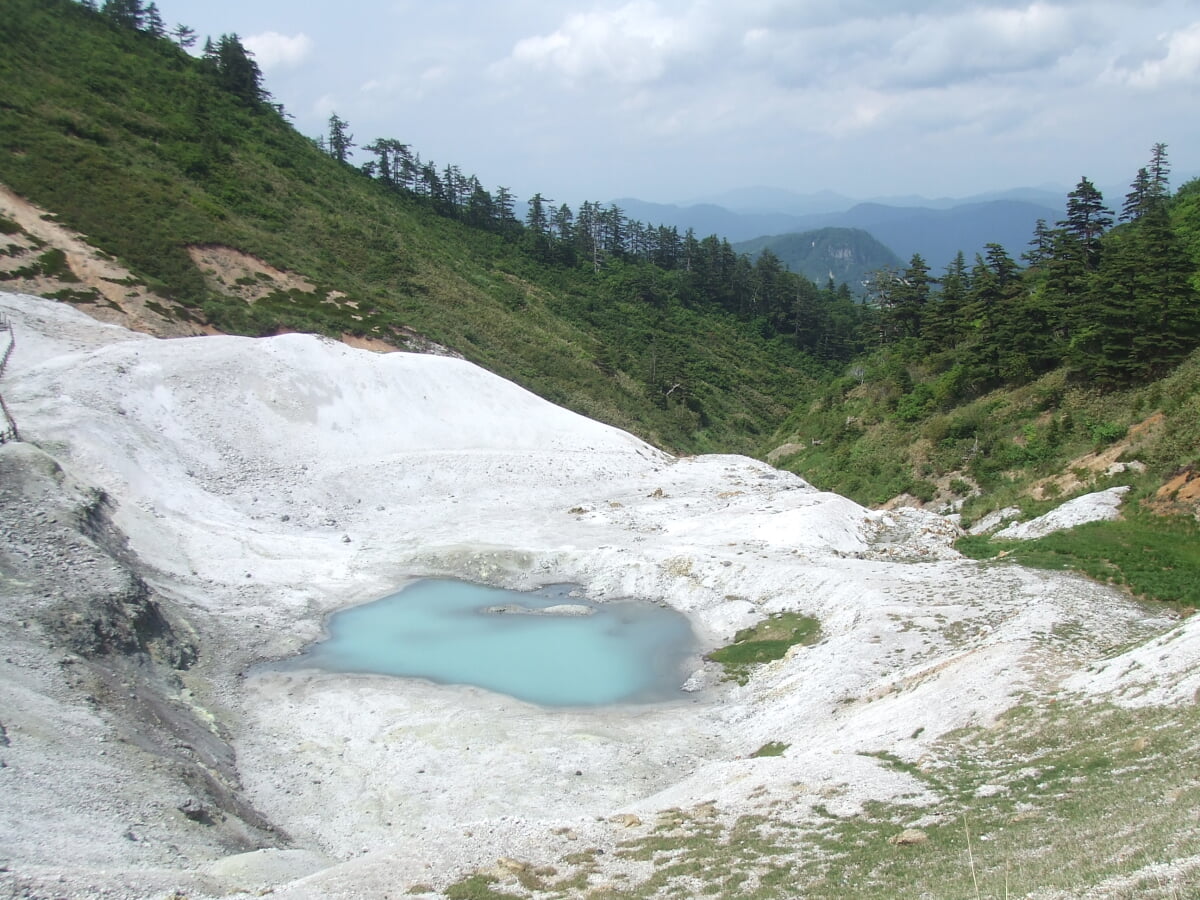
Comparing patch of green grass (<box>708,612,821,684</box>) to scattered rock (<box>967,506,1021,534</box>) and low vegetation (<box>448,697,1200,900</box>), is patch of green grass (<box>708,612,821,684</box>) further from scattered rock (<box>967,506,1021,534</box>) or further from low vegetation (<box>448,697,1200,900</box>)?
scattered rock (<box>967,506,1021,534</box>)

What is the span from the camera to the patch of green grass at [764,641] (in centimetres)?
2433

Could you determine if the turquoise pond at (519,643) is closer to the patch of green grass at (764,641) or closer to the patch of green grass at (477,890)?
the patch of green grass at (764,641)

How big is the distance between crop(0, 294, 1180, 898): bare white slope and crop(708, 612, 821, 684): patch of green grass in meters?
0.54

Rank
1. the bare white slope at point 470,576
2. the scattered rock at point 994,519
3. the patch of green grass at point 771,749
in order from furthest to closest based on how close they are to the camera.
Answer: the scattered rock at point 994,519 < the patch of green grass at point 771,749 < the bare white slope at point 470,576

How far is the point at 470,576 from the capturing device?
Result: 102 ft

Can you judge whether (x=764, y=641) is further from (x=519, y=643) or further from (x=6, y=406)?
(x=6, y=406)

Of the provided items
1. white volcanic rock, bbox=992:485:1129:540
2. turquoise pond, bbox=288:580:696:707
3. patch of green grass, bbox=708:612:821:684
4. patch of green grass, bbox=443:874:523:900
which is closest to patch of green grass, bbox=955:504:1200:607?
white volcanic rock, bbox=992:485:1129:540

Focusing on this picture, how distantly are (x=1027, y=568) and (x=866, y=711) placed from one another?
32.9 ft

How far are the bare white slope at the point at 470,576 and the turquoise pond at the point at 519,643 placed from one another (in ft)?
3.01

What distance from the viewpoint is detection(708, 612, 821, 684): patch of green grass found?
2433 centimetres

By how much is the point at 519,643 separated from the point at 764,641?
792 centimetres

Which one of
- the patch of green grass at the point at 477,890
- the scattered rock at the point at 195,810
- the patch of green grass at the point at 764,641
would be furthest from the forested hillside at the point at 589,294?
the scattered rock at the point at 195,810

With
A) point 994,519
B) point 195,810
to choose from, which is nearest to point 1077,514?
point 994,519

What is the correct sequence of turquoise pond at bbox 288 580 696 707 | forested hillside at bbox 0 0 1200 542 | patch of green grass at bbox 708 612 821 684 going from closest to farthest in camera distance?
turquoise pond at bbox 288 580 696 707
patch of green grass at bbox 708 612 821 684
forested hillside at bbox 0 0 1200 542
